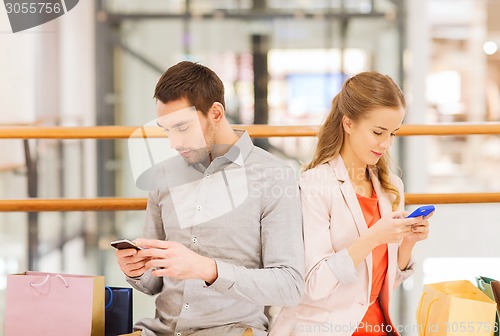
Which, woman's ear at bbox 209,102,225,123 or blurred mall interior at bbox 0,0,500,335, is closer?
woman's ear at bbox 209,102,225,123

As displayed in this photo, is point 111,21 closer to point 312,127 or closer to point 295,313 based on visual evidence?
point 312,127

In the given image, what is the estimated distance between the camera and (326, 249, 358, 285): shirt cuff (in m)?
1.96

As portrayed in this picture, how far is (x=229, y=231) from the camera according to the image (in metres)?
2.01

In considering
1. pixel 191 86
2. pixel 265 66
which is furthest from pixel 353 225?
pixel 265 66

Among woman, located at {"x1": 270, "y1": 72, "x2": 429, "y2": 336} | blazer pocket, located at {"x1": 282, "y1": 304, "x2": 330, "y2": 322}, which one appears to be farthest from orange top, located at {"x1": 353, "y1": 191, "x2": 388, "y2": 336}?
blazer pocket, located at {"x1": 282, "y1": 304, "x2": 330, "y2": 322}

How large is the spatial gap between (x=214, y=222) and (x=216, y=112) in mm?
304

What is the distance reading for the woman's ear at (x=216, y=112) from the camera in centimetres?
200

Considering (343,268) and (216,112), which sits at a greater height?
(216,112)

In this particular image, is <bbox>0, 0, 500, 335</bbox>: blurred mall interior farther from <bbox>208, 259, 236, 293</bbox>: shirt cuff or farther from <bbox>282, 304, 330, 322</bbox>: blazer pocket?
<bbox>208, 259, 236, 293</bbox>: shirt cuff

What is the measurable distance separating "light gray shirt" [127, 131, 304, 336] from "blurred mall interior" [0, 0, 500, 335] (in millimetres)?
3644

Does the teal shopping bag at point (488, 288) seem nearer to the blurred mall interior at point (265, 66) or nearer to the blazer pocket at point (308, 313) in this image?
the blazer pocket at point (308, 313)

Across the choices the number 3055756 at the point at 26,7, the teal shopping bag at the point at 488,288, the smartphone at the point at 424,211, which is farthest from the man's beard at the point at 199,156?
the number 3055756 at the point at 26,7

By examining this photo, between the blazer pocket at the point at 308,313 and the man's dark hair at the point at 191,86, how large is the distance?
613 millimetres

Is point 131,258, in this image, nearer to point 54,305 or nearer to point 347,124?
point 54,305
